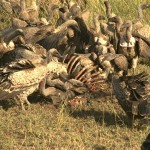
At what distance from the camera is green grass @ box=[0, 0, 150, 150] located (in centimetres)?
684

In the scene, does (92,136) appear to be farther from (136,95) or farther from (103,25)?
(103,25)

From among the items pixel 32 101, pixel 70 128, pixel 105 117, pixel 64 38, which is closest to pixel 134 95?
pixel 105 117

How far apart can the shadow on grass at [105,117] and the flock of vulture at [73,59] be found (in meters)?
0.20

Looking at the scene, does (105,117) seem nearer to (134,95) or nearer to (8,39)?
(134,95)

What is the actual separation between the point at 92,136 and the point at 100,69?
219cm

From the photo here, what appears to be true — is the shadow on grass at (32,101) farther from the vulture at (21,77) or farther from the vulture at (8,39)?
the vulture at (8,39)

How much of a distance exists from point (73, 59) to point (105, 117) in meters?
1.59

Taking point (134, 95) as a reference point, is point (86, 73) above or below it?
below

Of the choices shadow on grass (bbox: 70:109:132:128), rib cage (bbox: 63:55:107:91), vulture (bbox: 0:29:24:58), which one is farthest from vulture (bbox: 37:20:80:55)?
shadow on grass (bbox: 70:109:132:128)

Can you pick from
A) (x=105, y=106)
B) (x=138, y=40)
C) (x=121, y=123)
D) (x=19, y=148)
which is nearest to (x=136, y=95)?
(x=121, y=123)

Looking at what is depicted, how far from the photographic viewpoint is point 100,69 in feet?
30.0

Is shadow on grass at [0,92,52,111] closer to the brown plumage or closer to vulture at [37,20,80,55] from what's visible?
the brown plumage

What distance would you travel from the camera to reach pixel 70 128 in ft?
24.1

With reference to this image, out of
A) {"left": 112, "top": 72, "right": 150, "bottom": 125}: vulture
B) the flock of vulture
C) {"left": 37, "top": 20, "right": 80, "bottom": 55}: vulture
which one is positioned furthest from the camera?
{"left": 37, "top": 20, "right": 80, "bottom": 55}: vulture
